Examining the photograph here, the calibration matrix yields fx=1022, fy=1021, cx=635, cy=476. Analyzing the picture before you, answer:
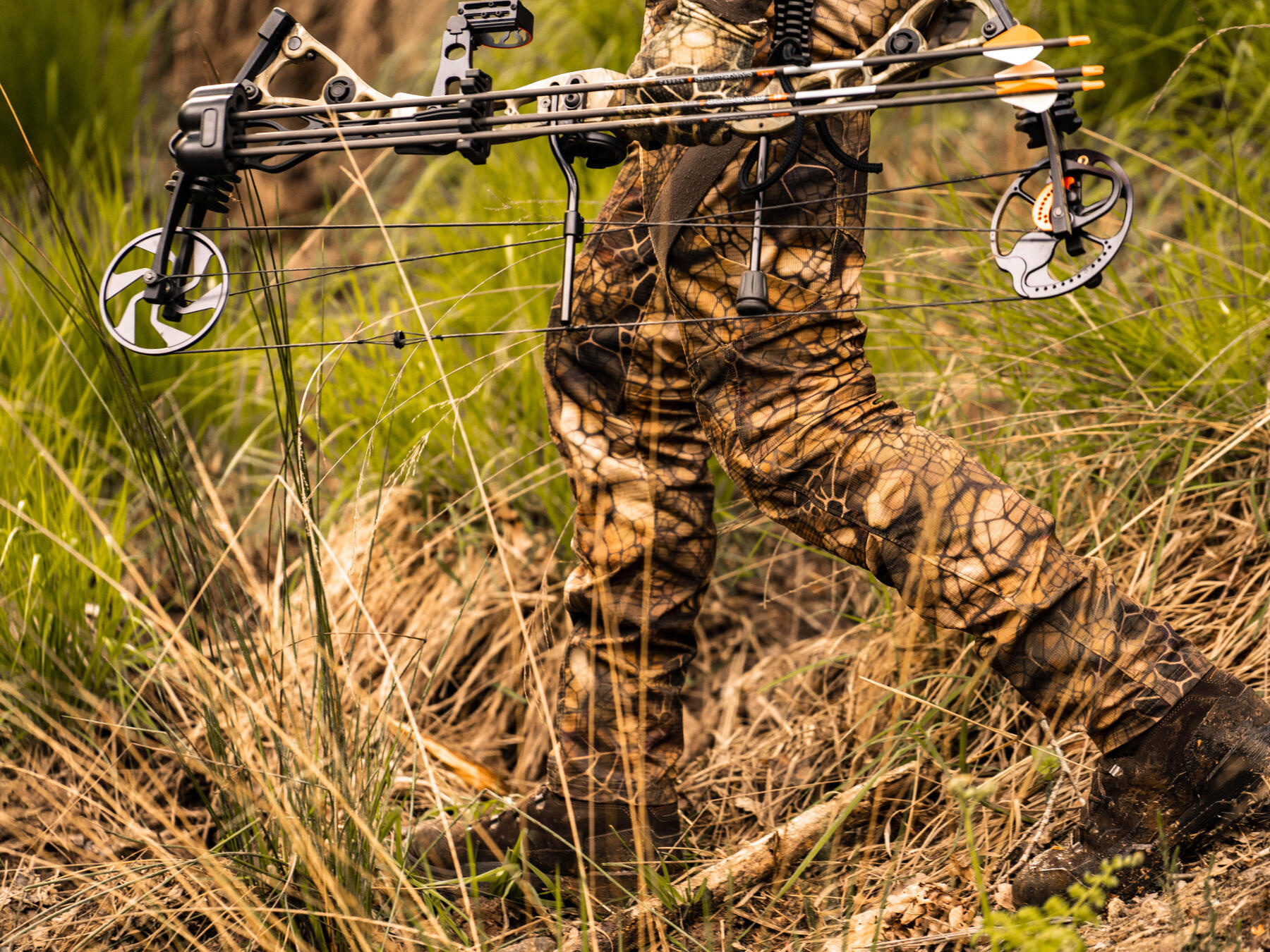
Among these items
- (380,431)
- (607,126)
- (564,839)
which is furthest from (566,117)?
(380,431)

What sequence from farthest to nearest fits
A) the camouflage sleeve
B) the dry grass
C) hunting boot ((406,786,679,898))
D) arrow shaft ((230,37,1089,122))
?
hunting boot ((406,786,679,898)) < the dry grass < the camouflage sleeve < arrow shaft ((230,37,1089,122))

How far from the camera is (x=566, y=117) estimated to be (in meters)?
1.31

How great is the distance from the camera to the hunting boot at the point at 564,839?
1748 millimetres

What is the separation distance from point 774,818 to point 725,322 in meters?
1.05

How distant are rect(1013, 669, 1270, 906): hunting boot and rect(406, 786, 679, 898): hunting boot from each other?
608 mm

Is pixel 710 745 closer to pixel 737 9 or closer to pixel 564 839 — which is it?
pixel 564 839

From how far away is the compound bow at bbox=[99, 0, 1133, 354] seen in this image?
1247mm

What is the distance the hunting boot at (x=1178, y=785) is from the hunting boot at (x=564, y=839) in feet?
2.00

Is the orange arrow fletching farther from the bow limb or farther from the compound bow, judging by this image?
the bow limb

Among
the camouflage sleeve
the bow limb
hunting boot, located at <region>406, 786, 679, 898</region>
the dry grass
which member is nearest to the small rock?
the dry grass

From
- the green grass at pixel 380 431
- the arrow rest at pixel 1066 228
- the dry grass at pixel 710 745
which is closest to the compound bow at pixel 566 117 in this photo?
the arrow rest at pixel 1066 228

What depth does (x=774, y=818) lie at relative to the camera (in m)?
2.02

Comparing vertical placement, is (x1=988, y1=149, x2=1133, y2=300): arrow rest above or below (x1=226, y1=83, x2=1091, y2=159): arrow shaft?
below

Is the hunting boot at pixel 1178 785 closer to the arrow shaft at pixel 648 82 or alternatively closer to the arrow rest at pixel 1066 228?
the arrow rest at pixel 1066 228
